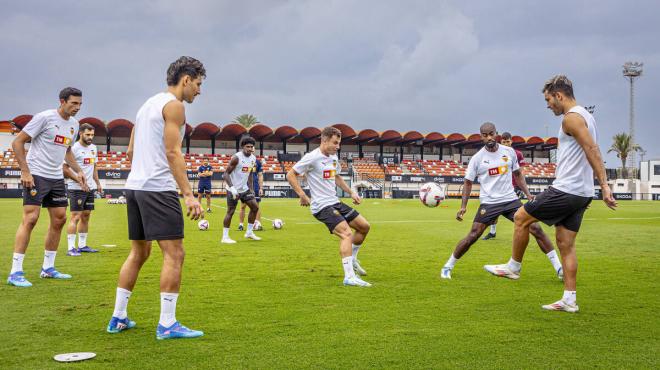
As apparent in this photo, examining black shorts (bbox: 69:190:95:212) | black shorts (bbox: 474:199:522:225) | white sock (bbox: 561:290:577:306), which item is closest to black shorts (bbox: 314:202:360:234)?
black shorts (bbox: 474:199:522:225)

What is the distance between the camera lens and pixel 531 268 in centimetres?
806

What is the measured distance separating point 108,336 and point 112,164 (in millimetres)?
51551

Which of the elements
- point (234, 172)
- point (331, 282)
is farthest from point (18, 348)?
point (234, 172)

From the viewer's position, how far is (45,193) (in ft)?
21.8

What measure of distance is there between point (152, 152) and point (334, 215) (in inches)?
126

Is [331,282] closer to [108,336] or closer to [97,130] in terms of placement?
[108,336]

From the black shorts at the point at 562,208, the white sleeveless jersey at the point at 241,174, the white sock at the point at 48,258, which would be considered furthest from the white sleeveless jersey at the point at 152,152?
the white sleeveless jersey at the point at 241,174

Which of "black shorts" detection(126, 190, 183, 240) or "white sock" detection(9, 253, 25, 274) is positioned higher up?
"black shorts" detection(126, 190, 183, 240)

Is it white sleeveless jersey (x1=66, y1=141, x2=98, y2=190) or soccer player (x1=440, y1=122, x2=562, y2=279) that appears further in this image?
white sleeveless jersey (x1=66, y1=141, x2=98, y2=190)

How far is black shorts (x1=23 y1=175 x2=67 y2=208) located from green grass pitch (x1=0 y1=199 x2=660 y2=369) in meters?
1.02

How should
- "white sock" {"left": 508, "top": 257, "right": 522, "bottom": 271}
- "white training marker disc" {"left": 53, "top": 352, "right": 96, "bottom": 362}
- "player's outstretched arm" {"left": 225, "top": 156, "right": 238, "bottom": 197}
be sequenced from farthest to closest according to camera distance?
"player's outstretched arm" {"left": 225, "top": 156, "right": 238, "bottom": 197}, "white sock" {"left": 508, "top": 257, "right": 522, "bottom": 271}, "white training marker disc" {"left": 53, "top": 352, "right": 96, "bottom": 362}

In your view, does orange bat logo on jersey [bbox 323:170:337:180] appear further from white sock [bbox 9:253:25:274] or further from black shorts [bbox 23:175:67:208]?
white sock [bbox 9:253:25:274]

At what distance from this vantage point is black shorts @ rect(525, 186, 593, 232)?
5258 mm

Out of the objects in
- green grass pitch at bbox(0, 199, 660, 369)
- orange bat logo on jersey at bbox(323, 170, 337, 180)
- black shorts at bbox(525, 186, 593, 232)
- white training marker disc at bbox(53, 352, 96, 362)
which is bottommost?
green grass pitch at bbox(0, 199, 660, 369)
